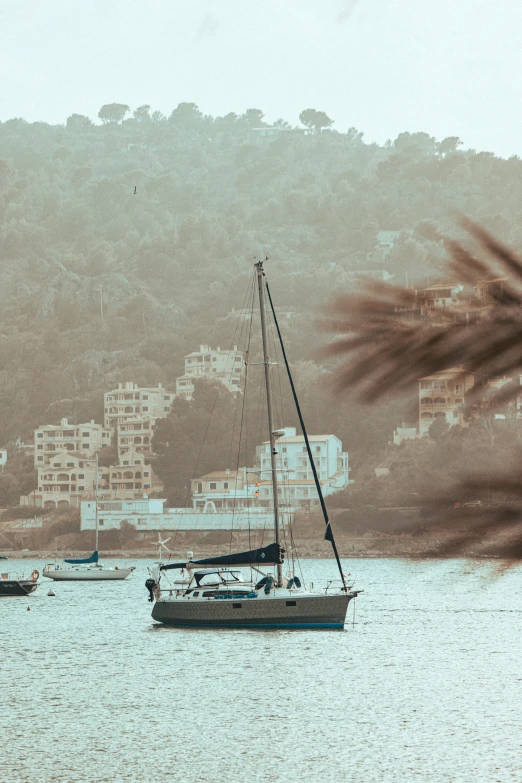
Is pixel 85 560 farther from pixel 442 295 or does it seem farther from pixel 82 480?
pixel 442 295

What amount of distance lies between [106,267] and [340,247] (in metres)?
26.5

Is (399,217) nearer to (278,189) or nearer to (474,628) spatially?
(278,189)

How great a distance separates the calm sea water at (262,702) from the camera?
51.4 feet

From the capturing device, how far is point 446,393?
132 centimetres

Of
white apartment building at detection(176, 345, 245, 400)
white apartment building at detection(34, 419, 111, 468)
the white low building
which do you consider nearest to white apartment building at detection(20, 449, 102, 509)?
white apartment building at detection(34, 419, 111, 468)

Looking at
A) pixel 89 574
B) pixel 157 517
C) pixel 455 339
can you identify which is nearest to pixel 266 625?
pixel 455 339

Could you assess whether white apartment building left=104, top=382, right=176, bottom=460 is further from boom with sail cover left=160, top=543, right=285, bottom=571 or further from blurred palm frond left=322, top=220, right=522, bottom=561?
blurred palm frond left=322, top=220, right=522, bottom=561

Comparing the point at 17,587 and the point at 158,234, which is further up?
the point at 158,234

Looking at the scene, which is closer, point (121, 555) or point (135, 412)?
point (121, 555)

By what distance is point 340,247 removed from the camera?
130 m

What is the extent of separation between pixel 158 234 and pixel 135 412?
169 feet

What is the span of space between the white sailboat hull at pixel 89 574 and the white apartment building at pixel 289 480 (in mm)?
15126

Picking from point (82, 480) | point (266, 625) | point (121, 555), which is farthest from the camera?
point (82, 480)

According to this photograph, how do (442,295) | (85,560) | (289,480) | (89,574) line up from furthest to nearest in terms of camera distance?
1. (289,480)
2. (85,560)
3. (89,574)
4. (442,295)
